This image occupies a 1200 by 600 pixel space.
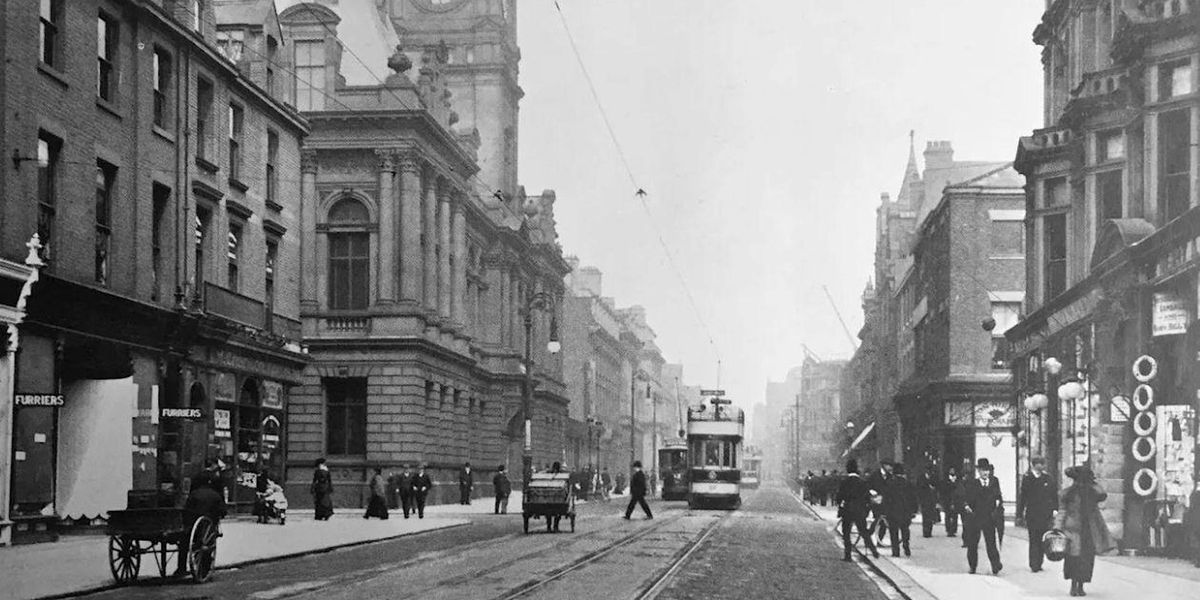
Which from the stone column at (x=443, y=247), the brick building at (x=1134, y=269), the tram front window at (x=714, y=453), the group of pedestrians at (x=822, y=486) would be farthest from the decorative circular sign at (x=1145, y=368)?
the group of pedestrians at (x=822, y=486)

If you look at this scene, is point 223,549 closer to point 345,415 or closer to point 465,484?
point 345,415

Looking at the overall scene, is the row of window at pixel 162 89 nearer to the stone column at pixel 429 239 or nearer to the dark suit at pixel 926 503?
the stone column at pixel 429 239

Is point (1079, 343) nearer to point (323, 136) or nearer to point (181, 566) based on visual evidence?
point (181, 566)

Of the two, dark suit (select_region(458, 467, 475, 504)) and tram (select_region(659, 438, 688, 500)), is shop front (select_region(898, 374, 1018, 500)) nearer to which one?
dark suit (select_region(458, 467, 475, 504))

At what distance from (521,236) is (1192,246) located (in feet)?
185

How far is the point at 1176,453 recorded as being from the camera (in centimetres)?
2492

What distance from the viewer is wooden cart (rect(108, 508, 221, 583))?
18.2 m

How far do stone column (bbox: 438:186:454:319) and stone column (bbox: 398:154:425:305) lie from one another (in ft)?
12.5

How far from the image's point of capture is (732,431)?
5428cm

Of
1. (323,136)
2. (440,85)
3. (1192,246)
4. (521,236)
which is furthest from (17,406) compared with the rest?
(521,236)

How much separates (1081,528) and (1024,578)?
360 centimetres

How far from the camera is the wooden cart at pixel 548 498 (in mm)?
33094

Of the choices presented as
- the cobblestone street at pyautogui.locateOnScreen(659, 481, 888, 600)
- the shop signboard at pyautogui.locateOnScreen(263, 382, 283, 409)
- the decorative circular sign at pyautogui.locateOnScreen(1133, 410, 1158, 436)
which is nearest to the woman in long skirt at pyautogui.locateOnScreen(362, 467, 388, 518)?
the shop signboard at pyautogui.locateOnScreen(263, 382, 283, 409)

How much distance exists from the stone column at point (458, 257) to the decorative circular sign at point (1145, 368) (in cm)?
3970
